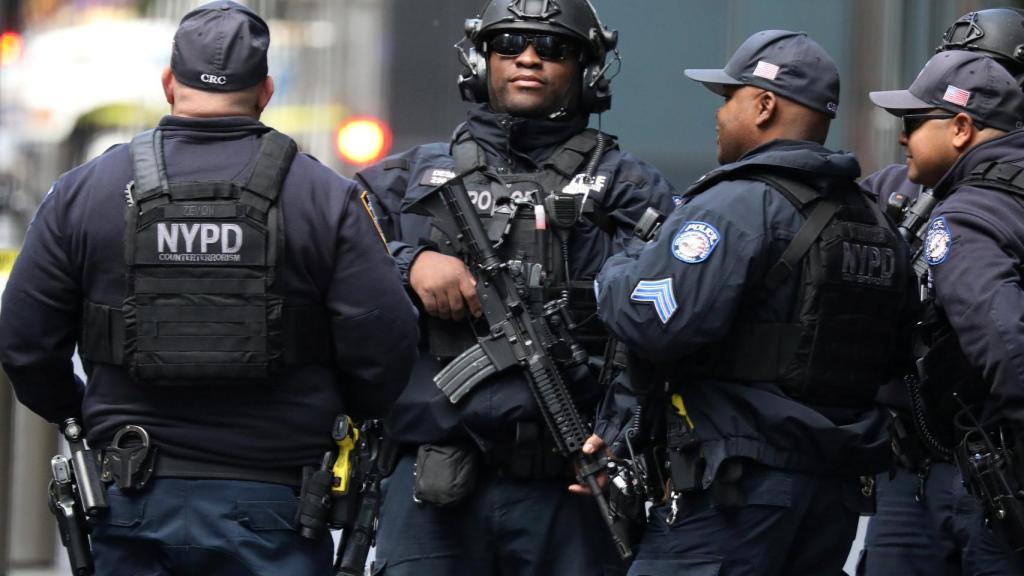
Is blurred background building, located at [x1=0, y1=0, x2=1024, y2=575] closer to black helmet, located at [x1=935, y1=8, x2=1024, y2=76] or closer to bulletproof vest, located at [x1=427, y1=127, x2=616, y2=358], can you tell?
black helmet, located at [x1=935, y1=8, x2=1024, y2=76]

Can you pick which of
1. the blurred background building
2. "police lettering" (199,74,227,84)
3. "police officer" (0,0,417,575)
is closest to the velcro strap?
"police officer" (0,0,417,575)

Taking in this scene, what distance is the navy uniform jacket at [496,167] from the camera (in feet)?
14.8

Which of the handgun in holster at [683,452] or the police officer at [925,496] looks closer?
the handgun in holster at [683,452]

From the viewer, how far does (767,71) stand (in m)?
4.25

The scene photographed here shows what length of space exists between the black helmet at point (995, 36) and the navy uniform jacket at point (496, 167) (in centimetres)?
105

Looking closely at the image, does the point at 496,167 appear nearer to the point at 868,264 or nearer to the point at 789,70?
the point at 789,70

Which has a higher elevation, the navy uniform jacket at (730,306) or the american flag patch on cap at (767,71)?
the american flag patch on cap at (767,71)

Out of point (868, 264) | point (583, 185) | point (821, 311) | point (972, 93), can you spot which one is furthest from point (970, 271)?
point (583, 185)

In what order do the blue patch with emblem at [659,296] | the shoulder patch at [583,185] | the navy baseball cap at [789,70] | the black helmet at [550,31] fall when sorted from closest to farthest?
the blue patch with emblem at [659,296]
the navy baseball cap at [789,70]
the shoulder patch at [583,185]
the black helmet at [550,31]

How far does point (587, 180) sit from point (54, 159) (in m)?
4.21

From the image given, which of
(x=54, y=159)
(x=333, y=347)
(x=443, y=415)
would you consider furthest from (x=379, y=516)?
(x=54, y=159)

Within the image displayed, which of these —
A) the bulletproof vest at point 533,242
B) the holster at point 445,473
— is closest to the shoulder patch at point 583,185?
the bulletproof vest at point 533,242

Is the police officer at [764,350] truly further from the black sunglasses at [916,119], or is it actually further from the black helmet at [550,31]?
the black helmet at [550,31]

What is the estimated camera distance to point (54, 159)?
8.14 m
